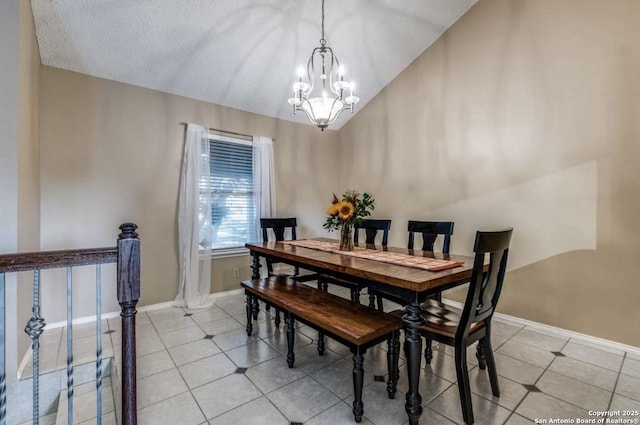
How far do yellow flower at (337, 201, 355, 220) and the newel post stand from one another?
1.58m

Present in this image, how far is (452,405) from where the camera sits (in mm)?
1776

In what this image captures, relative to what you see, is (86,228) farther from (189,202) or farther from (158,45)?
(158,45)

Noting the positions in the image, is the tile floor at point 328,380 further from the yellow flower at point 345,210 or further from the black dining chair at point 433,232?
the yellow flower at point 345,210

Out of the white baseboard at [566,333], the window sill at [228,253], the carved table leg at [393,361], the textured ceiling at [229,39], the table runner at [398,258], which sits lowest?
the white baseboard at [566,333]

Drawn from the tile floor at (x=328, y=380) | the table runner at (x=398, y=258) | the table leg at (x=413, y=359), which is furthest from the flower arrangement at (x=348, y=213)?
the table leg at (x=413, y=359)

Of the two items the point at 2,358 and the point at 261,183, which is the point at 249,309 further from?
the point at 261,183

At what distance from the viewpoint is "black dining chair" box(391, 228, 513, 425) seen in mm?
1546

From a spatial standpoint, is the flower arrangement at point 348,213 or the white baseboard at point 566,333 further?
the flower arrangement at point 348,213

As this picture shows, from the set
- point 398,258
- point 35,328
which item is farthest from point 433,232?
point 35,328

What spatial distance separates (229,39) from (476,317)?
129 inches

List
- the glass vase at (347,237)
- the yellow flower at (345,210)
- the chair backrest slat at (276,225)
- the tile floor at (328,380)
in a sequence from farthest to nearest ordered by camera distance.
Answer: the chair backrest slat at (276,225) < the glass vase at (347,237) < the yellow flower at (345,210) < the tile floor at (328,380)

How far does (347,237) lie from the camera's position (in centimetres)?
265

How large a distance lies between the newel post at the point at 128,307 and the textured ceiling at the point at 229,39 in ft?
7.64

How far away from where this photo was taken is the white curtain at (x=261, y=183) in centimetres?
404
